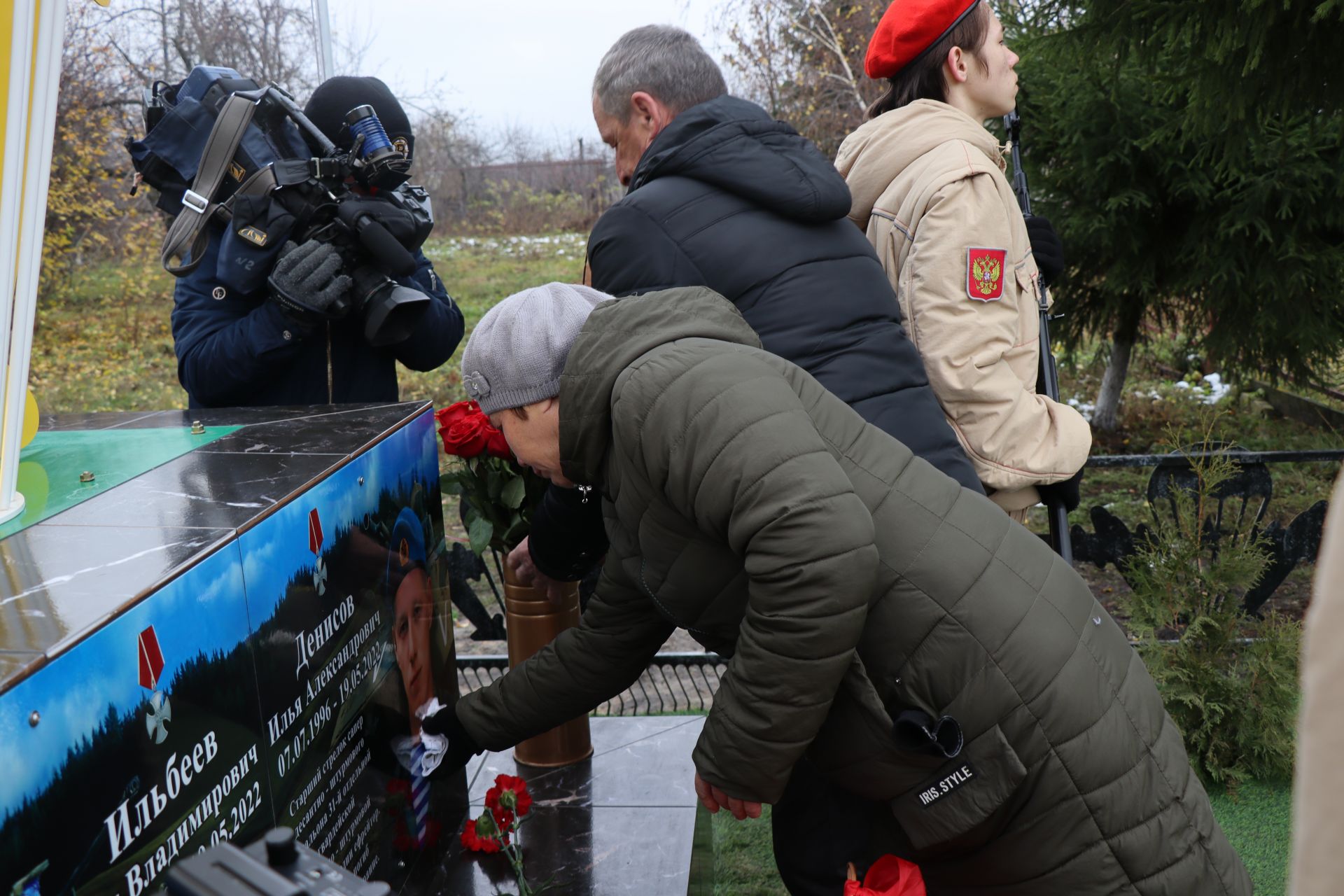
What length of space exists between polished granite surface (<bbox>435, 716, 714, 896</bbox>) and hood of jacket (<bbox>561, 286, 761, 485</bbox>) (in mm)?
1193

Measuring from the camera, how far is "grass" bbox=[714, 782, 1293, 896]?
3.03m

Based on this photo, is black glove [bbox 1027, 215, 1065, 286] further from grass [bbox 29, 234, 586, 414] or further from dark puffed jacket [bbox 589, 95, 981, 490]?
grass [bbox 29, 234, 586, 414]

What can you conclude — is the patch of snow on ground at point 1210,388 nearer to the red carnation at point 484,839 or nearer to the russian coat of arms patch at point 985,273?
the russian coat of arms patch at point 985,273

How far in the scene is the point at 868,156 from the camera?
8.29 ft

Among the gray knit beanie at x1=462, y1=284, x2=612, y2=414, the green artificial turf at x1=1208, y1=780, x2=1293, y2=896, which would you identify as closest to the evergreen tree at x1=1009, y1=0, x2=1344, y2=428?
the green artificial turf at x1=1208, y1=780, x2=1293, y2=896

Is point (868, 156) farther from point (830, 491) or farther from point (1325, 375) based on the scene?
point (1325, 375)

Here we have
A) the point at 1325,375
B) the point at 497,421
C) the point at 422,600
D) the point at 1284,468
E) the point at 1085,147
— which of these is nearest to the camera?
the point at 497,421

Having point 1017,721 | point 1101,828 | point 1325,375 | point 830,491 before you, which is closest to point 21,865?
point 830,491

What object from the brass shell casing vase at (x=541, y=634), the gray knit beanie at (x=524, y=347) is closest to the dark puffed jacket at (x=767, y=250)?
the gray knit beanie at (x=524, y=347)

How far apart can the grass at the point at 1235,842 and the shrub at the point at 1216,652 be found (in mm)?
62

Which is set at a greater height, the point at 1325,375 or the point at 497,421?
the point at 497,421

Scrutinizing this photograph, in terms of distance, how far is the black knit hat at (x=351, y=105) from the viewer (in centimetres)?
276

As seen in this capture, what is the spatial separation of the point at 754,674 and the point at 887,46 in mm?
1628

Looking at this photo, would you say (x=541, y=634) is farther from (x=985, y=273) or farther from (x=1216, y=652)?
(x=1216, y=652)
